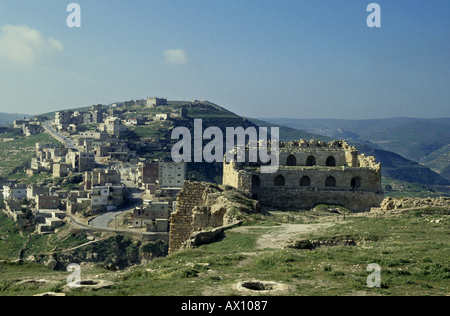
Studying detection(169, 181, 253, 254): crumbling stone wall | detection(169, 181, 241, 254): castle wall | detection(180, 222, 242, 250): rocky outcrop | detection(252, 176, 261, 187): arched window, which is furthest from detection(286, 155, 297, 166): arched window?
detection(180, 222, 242, 250): rocky outcrop

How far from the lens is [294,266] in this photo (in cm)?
1103

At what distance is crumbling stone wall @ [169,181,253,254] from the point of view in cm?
1897

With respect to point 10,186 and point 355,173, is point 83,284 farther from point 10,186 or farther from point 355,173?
point 10,186

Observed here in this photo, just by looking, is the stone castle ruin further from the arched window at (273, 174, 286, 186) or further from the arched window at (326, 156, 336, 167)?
the arched window at (326, 156, 336, 167)

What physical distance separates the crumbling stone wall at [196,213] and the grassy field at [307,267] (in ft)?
8.92

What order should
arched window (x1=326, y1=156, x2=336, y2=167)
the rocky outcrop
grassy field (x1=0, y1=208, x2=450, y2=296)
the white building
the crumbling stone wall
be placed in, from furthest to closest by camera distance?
1. the white building
2. arched window (x1=326, y1=156, x2=336, y2=167)
3. the crumbling stone wall
4. the rocky outcrop
5. grassy field (x1=0, y1=208, x2=450, y2=296)

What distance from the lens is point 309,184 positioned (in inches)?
1094

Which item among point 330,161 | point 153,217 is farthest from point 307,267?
point 153,217

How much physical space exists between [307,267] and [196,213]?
8.70 m

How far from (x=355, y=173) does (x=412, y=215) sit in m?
8.27

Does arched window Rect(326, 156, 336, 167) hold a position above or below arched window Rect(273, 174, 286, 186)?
above

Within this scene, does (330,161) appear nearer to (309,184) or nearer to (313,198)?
(309,184)

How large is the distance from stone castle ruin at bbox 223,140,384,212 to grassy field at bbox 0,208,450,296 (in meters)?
9.86
